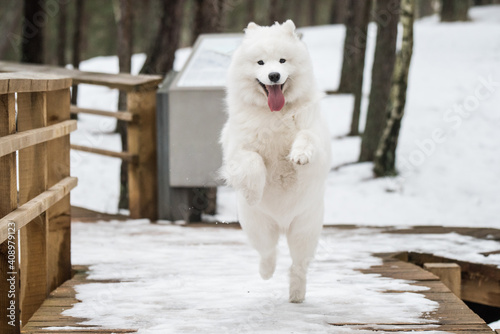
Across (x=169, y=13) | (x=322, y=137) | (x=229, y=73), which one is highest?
(x=169, y=13)

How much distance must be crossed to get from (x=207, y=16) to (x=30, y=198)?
6008mm

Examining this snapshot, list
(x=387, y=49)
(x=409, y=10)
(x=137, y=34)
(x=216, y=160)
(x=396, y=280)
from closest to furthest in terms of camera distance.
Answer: (x=396, y=280), (x=216, y=160), (x=409, y=10), (x=387, y=49), (x=137, y=34)

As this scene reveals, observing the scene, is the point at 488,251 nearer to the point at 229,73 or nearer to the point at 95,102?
the point at 229,73

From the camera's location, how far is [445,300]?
366 centimetres

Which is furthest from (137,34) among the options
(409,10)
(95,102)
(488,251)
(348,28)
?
(488,251)

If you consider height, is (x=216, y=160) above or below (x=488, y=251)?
above

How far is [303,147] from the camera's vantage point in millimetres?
3270

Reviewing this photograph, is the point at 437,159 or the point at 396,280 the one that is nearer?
the point at 396,280

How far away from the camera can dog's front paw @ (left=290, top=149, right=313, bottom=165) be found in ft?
10.5

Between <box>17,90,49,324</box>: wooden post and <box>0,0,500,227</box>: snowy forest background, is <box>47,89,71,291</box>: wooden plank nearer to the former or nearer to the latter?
<box>17,90,49,324</box>: wooden post

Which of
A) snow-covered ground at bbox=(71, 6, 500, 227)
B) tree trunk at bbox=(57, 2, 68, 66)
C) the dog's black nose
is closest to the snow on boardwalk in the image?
the dog's black nose

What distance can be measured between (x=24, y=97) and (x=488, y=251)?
11.8 feet

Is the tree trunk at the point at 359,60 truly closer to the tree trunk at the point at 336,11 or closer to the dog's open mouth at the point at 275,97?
the dog's open mouth at the point at 275,97

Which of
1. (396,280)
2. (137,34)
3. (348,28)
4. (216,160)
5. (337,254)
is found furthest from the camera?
(137,34)
